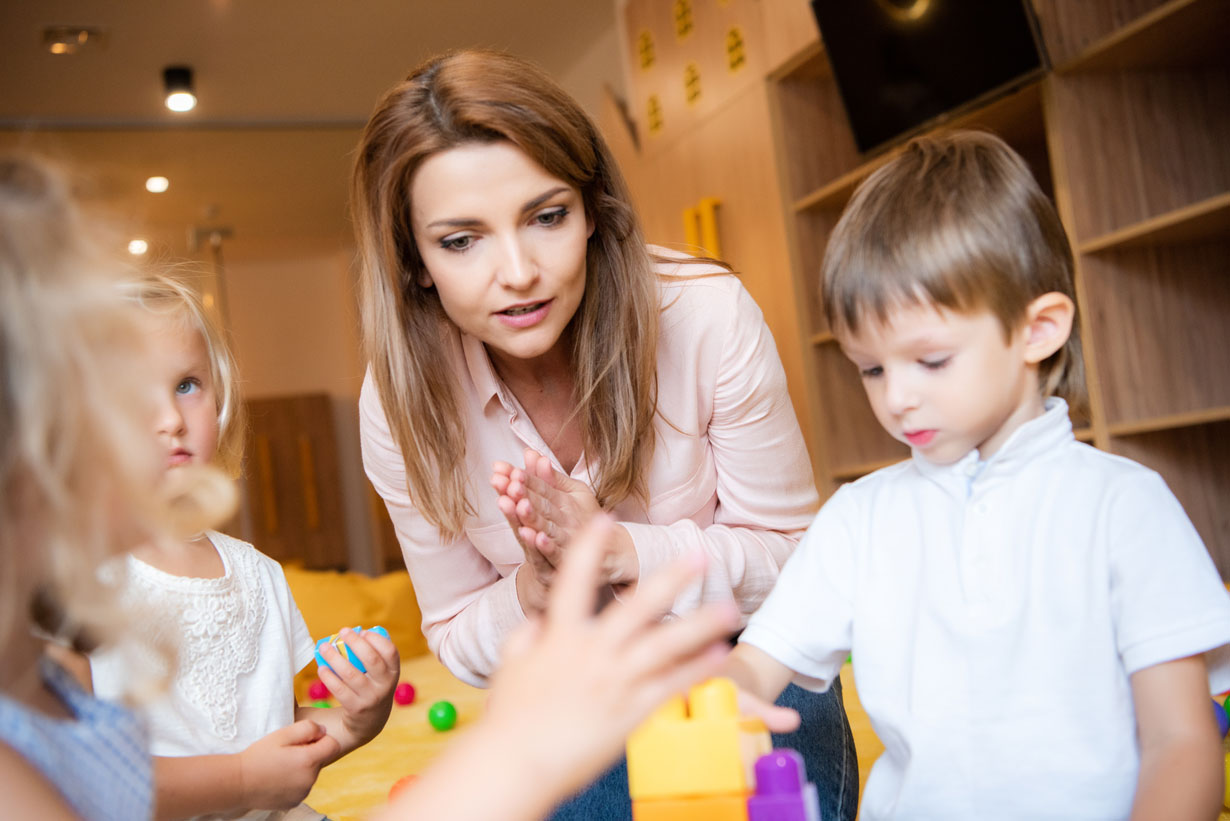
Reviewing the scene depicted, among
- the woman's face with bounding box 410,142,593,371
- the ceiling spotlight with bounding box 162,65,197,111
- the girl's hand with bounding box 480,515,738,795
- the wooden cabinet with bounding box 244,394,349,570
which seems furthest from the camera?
the wooden cabinet with bounding box 244,394,349,570

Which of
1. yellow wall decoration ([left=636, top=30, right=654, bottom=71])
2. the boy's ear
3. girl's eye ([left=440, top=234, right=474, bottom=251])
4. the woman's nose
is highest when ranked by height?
yellow wall decoration ([left=636, top=30, right=654, bottom=71])

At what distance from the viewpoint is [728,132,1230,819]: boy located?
75 centimetres

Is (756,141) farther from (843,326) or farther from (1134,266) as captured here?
(843,326)

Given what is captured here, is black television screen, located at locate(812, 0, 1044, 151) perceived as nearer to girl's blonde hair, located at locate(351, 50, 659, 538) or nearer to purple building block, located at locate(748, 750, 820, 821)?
girl's blonde hair, located at locate(351, 50, 659, 538)

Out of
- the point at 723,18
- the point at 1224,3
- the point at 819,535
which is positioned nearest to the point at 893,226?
the point at 819,535

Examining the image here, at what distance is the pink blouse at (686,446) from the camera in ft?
4.46

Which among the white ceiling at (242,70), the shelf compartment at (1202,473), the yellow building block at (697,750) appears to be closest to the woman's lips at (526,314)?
the yellow building block at (697,750)

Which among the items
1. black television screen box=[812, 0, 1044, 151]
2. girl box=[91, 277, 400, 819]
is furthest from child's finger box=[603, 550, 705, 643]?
black television screen box=[812, 0, 1044, 151]

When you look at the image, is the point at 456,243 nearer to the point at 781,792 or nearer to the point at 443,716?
the point at 781,792

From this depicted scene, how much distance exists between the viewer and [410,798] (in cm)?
57

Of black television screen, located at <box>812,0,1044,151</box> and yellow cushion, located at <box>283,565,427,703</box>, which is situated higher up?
black television screen, located at <box>812,0,1044,151</box>

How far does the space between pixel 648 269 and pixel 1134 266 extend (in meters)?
1.44

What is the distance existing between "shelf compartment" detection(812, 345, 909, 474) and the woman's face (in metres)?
2.08

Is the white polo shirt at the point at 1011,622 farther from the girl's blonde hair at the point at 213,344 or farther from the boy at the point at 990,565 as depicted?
the girl's blonde hair at the point at 213,344
